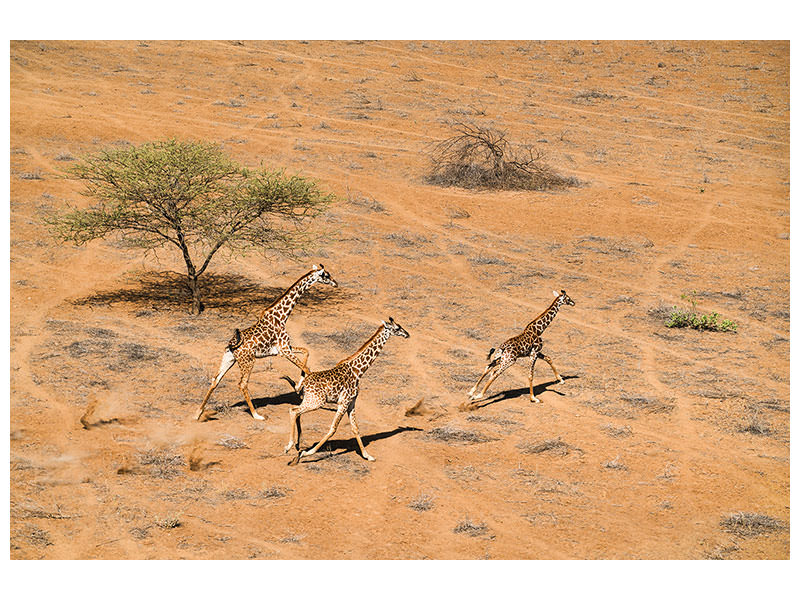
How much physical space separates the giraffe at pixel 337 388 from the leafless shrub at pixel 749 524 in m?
4.79

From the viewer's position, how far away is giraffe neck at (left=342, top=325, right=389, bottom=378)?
12.7m

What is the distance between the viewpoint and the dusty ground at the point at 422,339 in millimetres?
11484

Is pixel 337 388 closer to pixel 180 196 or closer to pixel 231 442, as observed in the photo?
pixel 231 442

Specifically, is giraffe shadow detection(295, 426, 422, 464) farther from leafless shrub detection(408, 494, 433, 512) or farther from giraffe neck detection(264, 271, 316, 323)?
giraffe neck detection(264, 271, 316, 323)

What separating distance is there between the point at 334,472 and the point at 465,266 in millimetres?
11809

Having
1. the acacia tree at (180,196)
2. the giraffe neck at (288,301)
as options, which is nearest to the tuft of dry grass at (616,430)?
the giraffe neck at (288,301)

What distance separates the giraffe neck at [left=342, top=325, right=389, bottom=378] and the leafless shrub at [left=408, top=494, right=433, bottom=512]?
74.2 inches

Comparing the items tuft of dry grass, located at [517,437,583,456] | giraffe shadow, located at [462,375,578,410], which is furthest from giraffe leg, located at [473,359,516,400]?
tuft of dry grass, located at [517,437,583,456]

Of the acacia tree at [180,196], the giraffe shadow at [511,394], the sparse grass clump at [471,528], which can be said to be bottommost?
the sparse grass clump at [471,528]

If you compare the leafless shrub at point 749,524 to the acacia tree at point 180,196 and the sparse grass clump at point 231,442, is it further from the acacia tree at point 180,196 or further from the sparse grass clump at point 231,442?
the acacia tree at point 180,196

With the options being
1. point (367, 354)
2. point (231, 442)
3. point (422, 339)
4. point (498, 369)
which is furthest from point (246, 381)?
point (422, 339)

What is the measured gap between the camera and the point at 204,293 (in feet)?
69.7

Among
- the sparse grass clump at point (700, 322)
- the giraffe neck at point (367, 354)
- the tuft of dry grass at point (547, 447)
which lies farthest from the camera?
the sparse grass clump at point (700, 322)

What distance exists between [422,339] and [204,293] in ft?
18.8
